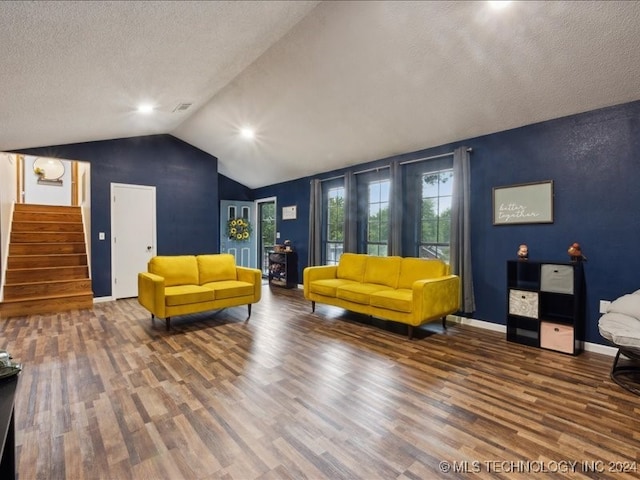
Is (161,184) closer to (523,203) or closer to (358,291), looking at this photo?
(358,291)

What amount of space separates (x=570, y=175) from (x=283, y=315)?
3.78 metres

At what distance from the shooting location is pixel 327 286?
176 inches

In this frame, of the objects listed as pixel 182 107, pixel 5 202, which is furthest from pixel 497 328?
pixel 5 202

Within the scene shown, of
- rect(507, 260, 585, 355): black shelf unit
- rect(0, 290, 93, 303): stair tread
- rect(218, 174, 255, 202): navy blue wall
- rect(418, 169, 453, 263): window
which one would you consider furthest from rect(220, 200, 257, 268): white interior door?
rect(507, 260, 585, 355): black shelf unit

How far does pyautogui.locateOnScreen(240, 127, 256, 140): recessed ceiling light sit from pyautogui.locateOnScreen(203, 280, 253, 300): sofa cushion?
8.30 feet

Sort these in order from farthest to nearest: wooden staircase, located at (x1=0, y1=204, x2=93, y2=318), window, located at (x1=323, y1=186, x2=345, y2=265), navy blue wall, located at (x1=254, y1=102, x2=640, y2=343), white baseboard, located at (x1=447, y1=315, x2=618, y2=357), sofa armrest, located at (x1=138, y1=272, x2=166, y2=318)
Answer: window, located at (x1=323, y1=186, x2=345, y2=265), wooden staircase, located at (x1=0, y1=204, x2=93, y2=318), sofa armrest, located at (x1=138, y1=272, x2=166, y2=318), white baseboard, located at (x1=447, y1=315, x2=618, y2=357), navy blue wall, located at (x1=254, y1=102, x2=640, y2=343)

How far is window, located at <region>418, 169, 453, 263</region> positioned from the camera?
4.48m

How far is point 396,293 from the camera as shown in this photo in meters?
3.85

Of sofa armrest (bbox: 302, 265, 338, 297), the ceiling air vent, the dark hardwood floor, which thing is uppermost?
the ceiling air vent

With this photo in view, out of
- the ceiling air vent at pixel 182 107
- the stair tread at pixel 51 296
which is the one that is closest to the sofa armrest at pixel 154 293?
the stair tread at pixel 51 296

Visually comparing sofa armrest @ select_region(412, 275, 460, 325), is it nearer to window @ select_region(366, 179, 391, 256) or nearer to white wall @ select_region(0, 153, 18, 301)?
window @ select_region(366, 179, 391, 256)

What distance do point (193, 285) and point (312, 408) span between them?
109 inches

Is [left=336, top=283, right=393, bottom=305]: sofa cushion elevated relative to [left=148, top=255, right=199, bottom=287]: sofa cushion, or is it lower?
lower

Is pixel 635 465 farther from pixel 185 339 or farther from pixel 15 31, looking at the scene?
pixel 15 31
